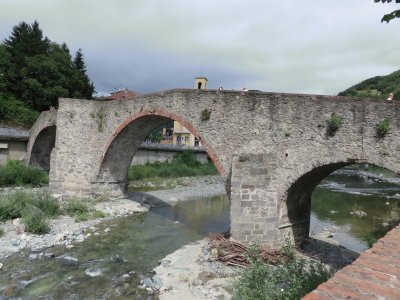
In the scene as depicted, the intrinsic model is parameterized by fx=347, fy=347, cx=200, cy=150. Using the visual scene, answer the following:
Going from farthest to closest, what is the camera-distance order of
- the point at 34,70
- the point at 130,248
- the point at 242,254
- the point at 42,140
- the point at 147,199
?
the point at 34,70 < the point at 42,140 < the point at 147,199 < the point at 130,248 < the point at 242,254

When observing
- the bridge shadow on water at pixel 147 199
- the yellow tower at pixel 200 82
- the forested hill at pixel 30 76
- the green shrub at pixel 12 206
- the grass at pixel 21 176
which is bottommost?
the bridge shadow on water at pixel 147 199

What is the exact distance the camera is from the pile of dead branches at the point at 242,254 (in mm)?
7664


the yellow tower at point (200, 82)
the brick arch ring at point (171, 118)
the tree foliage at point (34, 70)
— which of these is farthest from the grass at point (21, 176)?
the yellow tower at point (200, 82)

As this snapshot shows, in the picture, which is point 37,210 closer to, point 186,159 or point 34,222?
point 34,222

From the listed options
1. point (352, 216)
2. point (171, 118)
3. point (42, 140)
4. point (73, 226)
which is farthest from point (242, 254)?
point (42, 140)

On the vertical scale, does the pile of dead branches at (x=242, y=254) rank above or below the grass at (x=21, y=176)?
below

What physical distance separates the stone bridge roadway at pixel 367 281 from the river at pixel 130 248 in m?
4.62

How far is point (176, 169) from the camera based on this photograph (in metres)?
26.1

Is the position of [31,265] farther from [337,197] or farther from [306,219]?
[337,197]

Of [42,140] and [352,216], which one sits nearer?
[352,216]

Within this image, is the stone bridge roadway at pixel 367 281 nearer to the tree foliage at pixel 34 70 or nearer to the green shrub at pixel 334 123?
the green shrub at pixel 334 123

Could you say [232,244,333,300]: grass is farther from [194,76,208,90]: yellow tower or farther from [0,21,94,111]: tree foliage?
[194,76,208,90]: yellow tower

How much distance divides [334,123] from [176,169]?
1924cm

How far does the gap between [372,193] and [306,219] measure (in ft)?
43.3
